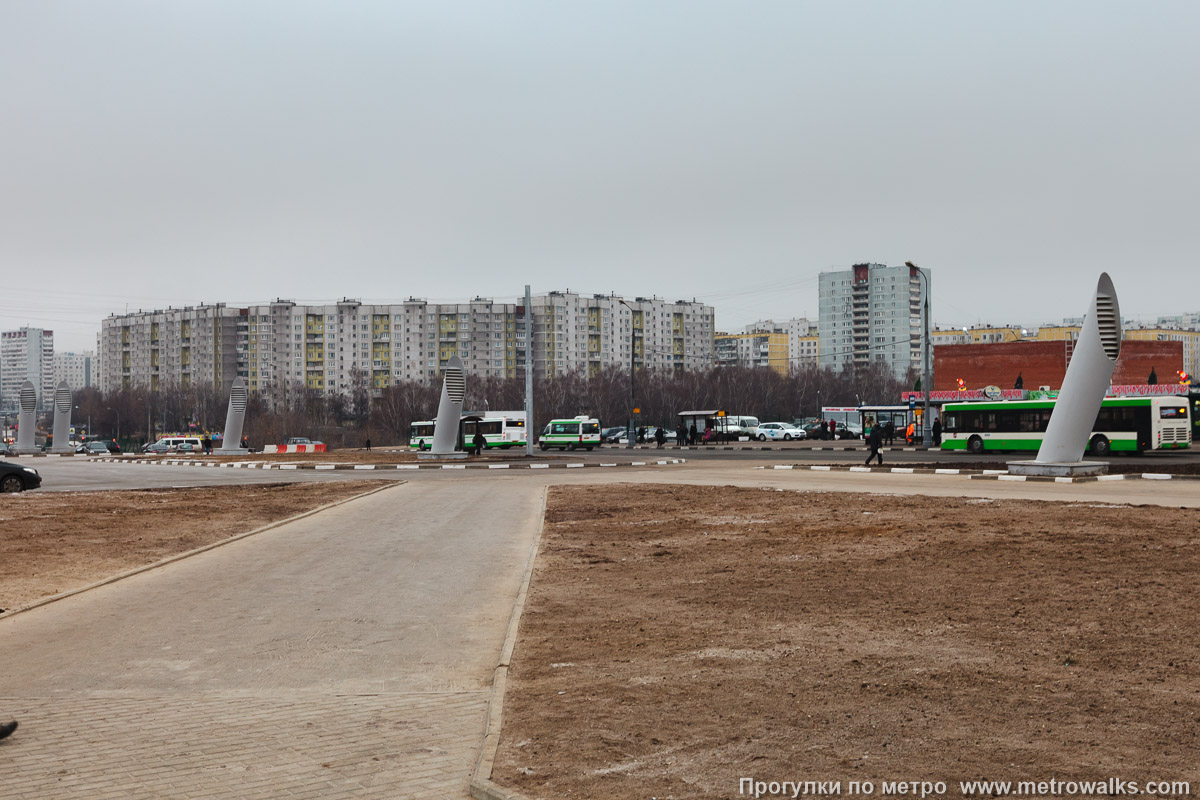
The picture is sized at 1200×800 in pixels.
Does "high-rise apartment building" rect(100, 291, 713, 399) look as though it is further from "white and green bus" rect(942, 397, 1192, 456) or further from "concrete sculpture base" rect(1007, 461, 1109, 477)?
"concrete sculpture base" rect(1007, 461, 1109, 477)

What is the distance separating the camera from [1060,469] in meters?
25.8

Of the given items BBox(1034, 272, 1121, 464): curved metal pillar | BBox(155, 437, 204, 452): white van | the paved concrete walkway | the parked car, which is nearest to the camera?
the paved concrete walkway

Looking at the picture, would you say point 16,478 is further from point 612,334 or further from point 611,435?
point 612,334

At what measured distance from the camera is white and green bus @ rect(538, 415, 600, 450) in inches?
2442

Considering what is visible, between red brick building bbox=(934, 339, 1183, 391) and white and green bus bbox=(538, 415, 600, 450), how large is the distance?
29541 millimetres

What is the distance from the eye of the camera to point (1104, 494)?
2005 centimetres

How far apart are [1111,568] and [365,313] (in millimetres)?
131104

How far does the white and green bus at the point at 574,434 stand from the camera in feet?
204

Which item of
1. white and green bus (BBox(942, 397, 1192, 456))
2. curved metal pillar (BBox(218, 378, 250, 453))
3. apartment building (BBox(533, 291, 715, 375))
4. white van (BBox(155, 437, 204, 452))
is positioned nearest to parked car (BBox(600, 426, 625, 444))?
curved metal pillar (BBox(218, 378, 250, 453))

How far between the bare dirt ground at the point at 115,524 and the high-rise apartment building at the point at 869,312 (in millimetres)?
105081

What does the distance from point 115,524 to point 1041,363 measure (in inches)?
2779

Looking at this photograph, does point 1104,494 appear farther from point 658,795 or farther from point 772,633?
point 658,795

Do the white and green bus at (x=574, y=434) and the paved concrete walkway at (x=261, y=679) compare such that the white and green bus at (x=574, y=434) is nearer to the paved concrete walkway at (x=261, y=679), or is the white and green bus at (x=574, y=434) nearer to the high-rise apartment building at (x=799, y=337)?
the paved concrete walkway at (x=261, y=679)

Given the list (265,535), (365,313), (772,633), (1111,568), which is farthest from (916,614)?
(365,313)
